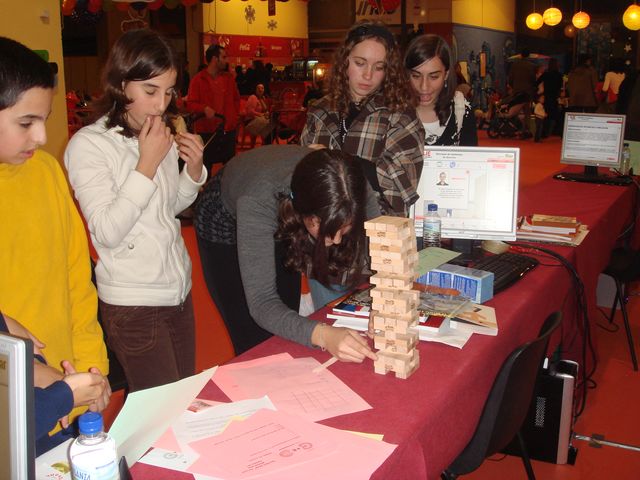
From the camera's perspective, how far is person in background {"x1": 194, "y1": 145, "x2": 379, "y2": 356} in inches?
61.8

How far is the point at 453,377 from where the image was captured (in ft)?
5.08

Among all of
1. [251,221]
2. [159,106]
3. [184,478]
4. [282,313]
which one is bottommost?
[184,478]

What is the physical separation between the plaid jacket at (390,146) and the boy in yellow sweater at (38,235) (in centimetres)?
116

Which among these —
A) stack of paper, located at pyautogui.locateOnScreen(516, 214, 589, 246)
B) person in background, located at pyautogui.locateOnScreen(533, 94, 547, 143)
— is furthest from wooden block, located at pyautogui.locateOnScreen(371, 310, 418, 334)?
person in background, located at pyautogui.locateOnScreen(533, 94, 547, 143)

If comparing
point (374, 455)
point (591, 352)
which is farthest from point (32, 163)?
point (591, 352)

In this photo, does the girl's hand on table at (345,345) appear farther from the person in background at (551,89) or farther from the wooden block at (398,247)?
the person in background at (551,89)

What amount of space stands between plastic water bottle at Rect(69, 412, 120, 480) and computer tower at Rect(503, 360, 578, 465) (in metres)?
1.78

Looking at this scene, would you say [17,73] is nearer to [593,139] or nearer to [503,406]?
[503,406]

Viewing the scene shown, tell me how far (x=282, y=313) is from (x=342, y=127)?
102 cm

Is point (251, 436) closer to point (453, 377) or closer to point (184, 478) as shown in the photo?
point (184, 478)

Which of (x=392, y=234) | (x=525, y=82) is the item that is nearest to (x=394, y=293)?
(x=392, y=234)

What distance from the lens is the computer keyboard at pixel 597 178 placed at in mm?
4102

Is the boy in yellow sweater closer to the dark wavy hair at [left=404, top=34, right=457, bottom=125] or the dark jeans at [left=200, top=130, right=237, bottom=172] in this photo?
the dark wavy hair at [left=404, top=34, right=457, bottom=125]

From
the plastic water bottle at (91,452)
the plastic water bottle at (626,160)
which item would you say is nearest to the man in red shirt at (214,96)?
the plastic water bottle at (626,160)
